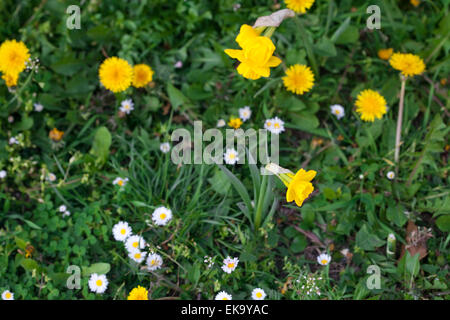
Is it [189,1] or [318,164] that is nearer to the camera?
[318,164]

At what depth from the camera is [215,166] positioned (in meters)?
2.10

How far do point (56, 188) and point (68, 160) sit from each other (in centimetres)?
20

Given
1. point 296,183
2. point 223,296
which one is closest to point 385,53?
point 296,183

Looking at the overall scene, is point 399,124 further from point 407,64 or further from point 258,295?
point 258,295

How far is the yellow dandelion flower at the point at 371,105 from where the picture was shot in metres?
2.13

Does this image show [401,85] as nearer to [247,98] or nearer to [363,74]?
[363,74]

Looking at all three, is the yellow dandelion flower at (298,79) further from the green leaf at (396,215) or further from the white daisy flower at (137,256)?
the white daisy flower at (137,256)

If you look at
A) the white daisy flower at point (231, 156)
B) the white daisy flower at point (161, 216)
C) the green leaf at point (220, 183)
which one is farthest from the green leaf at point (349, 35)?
the white daisy flower at point (161, 216)

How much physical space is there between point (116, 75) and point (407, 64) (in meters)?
1.48

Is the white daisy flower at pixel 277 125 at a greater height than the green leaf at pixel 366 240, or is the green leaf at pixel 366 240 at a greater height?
the white daisy flower at pixel 277 125

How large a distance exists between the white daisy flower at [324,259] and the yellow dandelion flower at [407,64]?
1.00 meters

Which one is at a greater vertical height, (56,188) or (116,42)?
(116,42)
